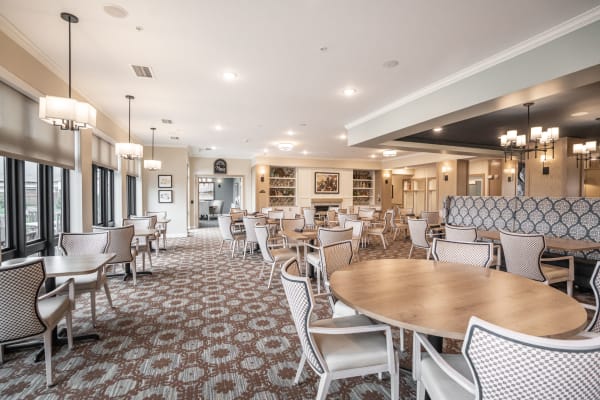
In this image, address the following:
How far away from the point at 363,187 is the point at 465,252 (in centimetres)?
1153

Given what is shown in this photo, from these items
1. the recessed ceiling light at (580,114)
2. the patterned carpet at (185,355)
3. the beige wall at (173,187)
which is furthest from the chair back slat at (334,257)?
the beige wall at (173,187)

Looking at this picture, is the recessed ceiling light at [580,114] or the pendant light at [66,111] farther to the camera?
the recessed ceiling light at [580,114]

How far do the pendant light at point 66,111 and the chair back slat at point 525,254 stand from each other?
497 cm

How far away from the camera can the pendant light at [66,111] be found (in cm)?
261

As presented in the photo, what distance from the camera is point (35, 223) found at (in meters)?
3.94

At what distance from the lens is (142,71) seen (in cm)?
391

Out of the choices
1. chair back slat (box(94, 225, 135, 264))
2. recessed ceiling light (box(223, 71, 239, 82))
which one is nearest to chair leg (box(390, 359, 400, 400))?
recessed ceiling light (box(223, 71, 239, 82))

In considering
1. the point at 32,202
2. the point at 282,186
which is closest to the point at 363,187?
the point at 282,186

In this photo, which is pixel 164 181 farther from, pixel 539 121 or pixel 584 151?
pixel 584 151

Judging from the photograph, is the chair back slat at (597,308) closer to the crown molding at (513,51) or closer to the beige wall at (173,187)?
the crown molding at (513,51)

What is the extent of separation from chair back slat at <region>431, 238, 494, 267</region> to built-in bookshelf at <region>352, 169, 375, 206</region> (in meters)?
11.0

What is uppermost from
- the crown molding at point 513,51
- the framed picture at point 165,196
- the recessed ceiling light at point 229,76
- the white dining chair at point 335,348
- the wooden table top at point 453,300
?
the recessed ceiling light at point 229,76

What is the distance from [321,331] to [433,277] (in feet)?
3.57

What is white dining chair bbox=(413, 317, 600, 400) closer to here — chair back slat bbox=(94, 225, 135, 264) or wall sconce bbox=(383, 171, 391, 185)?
chair back slat bbox=(94, 225, 135, 264)
